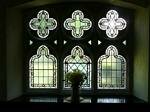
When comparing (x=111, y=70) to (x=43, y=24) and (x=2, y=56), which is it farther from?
(x=2, y=56)

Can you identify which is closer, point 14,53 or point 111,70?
point 14,53

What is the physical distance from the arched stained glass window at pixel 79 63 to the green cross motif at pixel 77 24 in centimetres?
22

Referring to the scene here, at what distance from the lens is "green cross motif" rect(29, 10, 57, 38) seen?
15.0ft

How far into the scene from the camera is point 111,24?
457cm

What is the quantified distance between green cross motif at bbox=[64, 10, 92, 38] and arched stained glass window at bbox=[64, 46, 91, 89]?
0.22 meters

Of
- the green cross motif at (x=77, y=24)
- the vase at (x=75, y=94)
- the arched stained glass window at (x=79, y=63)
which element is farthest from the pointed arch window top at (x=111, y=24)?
the vase at (x=75, y=94)

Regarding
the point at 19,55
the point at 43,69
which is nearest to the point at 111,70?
the point at 43,69

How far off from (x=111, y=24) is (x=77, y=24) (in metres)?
0.49

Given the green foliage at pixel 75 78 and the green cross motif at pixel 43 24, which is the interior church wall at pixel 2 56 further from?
the green foliage at pixel 75 78

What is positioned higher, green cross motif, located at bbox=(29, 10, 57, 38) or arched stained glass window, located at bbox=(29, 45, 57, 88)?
green cross motif, located at bbox=(29, 10, 57, 38)

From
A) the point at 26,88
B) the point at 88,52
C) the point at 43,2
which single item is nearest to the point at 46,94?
the point at 26,88

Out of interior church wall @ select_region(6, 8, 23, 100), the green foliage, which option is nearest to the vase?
the green foliage

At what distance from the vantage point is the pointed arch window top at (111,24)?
4.56 m

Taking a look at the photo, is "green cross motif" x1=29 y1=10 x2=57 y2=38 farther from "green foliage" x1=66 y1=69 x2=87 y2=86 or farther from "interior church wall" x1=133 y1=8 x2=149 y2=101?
"interior church wall" x1=133 y1=8 x2=149 y2=101
